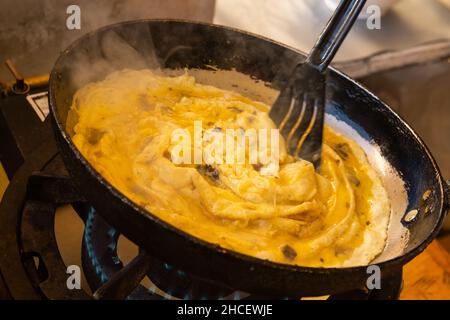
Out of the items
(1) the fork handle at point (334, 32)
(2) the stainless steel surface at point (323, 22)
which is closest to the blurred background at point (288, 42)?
(2) the stainless steel surface at point (323, 22)

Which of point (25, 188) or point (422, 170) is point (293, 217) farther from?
point (25, 188)

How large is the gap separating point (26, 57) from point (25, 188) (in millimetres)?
934

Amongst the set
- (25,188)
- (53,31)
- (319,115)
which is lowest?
(25,188)

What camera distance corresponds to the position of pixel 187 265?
103 centimetres

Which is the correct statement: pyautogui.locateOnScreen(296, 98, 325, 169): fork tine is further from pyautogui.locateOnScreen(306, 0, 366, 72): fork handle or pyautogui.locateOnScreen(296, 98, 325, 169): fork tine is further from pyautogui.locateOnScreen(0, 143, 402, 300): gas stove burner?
pyautogui.locateOnScreen(0, 143, 402, 300): gas stove burner

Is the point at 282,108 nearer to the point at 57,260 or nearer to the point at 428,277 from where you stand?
the point at 57,260

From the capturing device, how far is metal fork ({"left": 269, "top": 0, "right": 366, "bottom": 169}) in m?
1.42

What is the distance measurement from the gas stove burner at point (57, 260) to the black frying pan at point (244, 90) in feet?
0.61

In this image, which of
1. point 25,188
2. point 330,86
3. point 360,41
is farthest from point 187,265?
point 360,41

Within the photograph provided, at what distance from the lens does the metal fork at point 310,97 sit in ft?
4.64

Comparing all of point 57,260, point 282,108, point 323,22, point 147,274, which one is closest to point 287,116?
point 282,108

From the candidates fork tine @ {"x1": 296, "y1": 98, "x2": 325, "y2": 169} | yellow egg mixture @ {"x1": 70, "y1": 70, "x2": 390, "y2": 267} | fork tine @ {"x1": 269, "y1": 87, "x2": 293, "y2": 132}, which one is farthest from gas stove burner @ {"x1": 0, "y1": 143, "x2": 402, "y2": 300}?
fork tine @ {"x1": 269, "y1": 87, "x2": 293, "y2": 132}

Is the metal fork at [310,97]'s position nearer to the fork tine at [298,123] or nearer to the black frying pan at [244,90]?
the fork tine at [298,123]

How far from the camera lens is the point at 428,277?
1867mm
